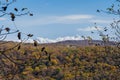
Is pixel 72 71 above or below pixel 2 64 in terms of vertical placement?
below

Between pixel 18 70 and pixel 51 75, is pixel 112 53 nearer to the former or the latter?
pixel 18 70

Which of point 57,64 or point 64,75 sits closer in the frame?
point 64,75

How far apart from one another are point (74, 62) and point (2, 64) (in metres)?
164

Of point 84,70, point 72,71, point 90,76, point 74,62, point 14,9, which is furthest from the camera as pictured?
point 74,62

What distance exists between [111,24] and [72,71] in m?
138

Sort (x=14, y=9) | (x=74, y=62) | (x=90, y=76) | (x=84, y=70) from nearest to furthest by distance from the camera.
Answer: (x=14, y=9), (x=90, y=76), (x=84, y=70), (x=74, y=62)

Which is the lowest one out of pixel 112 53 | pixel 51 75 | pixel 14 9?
pixel 51 75

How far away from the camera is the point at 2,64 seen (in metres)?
4.71

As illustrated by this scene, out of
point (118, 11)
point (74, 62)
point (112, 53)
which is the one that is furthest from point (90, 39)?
point (74, 62)

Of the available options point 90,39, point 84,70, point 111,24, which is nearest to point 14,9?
point 111,24

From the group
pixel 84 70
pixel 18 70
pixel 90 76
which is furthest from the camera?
pixel 84 70

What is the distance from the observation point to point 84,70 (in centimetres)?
13700

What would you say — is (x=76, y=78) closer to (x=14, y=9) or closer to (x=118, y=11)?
(x=118, y=11)

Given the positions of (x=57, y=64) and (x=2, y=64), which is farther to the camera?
(x=57, y=64)
